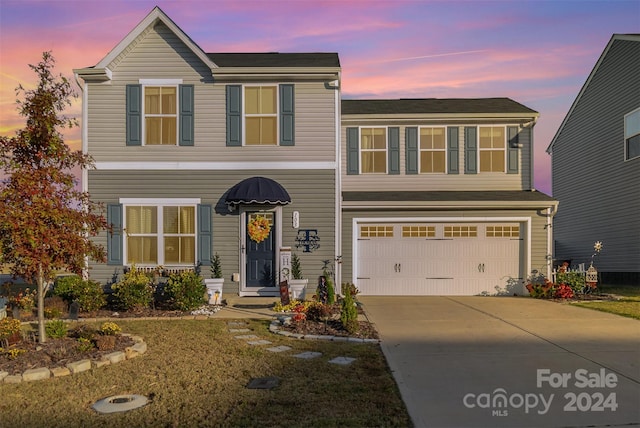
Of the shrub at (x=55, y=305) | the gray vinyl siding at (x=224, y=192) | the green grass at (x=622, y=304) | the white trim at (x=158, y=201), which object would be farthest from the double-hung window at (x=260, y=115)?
the green grass at (x=622, y=304)

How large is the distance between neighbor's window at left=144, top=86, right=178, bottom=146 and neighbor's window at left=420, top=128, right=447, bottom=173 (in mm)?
7662

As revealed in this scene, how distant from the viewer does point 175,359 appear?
26.3ft

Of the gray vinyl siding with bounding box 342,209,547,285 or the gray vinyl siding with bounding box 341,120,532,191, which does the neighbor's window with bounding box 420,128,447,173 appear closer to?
the gray vinyl siding with bounding box 341,120,532,191

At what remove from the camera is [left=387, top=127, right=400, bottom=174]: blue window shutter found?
677 inches

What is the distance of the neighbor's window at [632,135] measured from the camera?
1789 centimetres

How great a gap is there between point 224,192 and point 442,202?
626 cm

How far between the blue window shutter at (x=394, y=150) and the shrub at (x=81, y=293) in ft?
30.6

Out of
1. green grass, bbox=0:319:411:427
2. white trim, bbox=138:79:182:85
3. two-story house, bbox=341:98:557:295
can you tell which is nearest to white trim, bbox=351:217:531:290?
two-story house, bbox=341:98:557:295

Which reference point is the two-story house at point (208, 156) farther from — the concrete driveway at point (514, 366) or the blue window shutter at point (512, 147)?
the blue window shutter at point (512, 147)

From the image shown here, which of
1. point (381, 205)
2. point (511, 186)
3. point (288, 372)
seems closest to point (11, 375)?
point (288, 372)

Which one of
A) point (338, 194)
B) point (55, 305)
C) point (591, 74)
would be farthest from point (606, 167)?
point (55, 305)

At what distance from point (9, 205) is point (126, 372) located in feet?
9.98

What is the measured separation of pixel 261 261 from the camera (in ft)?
48.4

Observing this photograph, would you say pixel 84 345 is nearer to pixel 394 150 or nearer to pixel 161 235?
pixel 161 235
